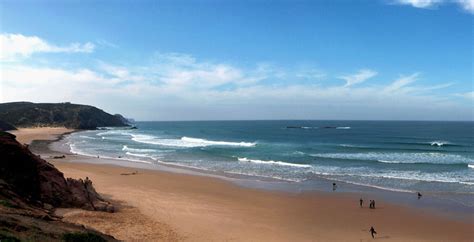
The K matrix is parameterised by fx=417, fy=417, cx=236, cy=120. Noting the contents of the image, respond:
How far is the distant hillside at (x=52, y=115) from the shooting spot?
120 m

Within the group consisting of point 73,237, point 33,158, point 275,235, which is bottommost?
point 275,235

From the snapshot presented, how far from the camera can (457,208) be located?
25.4 metres

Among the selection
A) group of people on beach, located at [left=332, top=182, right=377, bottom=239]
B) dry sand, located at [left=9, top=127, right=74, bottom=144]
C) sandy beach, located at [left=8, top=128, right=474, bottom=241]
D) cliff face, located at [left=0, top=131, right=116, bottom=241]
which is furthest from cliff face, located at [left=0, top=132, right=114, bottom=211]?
dry sand, located at [left=9, top=127, right=74, bottom=144]

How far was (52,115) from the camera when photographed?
130 metres

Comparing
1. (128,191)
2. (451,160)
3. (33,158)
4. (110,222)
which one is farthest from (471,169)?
(33,158)

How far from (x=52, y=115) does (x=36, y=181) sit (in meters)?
120

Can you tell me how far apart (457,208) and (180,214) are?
16.7 m

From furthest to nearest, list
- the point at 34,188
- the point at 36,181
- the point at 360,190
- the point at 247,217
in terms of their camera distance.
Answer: the point at 360,190, the point at 247,217, the point at 36,181, the point at 34,188

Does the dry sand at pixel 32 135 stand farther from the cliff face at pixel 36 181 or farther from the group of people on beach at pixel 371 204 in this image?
the group of people on beach at pixel 371 204

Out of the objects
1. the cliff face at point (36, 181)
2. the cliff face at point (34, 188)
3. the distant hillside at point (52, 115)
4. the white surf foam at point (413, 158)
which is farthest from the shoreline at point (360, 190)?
the distant hillside at point (52, 115)

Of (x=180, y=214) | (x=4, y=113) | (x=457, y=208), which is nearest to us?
(x=180, y=214)

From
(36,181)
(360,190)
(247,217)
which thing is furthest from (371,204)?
(36,181)

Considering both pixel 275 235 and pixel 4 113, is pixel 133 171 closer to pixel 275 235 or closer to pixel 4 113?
pixel 275 235

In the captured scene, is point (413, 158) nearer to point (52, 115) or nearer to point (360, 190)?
point (360, 190)
